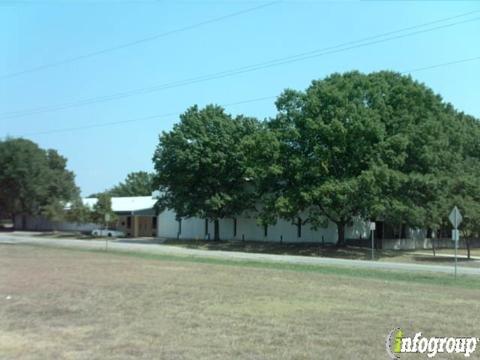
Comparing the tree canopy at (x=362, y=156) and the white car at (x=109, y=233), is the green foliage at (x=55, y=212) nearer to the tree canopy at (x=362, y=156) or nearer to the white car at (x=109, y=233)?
the white car at (x=109, y=233)

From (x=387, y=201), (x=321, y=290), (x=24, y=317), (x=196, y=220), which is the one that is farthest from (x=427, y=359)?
(x=196, y=220)

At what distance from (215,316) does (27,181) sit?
73.9 meters

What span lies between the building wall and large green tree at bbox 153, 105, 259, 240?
357 centimetres

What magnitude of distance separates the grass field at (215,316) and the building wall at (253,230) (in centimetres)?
3273

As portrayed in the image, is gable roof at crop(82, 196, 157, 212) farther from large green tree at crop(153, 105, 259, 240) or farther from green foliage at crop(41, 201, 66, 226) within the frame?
large green tree at crop(153, 105, 259, 240)

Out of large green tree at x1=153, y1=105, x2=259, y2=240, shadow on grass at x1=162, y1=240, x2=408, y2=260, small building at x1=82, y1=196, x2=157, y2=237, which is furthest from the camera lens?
small building at x1=82, y1=196, x2=157, y2=237

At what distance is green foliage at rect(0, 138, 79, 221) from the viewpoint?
265 feet

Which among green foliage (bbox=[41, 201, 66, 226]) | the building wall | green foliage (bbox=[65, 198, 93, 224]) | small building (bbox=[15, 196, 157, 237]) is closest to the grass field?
the building wall

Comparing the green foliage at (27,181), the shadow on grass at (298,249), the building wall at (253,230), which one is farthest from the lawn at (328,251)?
the green foliage at (27,181)

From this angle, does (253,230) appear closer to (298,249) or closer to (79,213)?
(298,249)

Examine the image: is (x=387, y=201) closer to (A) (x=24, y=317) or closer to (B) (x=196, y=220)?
(B) (x=196, y=220)

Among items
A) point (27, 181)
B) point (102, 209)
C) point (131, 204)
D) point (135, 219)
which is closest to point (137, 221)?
point (135, 219)

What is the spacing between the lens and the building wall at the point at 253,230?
57.2 meters

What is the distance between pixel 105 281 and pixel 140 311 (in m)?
6.95
